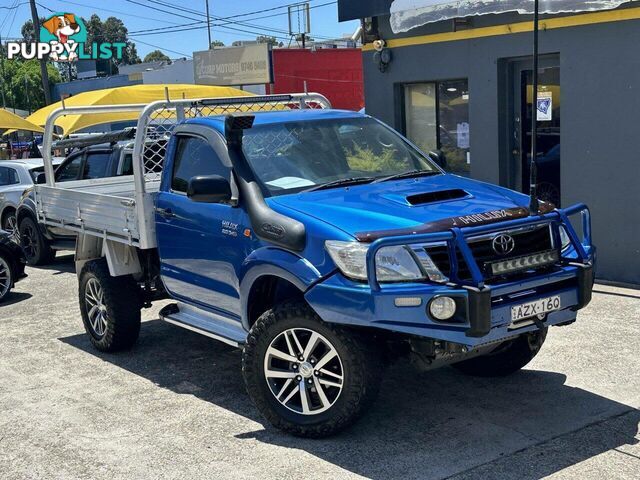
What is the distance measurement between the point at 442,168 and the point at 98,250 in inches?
130

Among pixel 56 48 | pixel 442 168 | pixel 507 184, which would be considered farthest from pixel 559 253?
pixel 56 48

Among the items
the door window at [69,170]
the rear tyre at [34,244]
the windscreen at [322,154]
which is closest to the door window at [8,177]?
the rear tyre at [34,244]

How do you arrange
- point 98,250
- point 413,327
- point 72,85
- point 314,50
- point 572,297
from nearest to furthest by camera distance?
point 413,327, point 572,297, point 98,250, point 314,50, point 72,85

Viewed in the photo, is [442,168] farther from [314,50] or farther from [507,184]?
[314,50]

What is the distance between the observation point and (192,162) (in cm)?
663

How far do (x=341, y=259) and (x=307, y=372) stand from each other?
0.76m

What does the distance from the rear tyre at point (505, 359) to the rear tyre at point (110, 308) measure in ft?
9.42

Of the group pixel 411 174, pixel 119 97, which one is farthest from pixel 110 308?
pixel 119 97

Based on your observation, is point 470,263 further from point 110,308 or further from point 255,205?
point 110,308

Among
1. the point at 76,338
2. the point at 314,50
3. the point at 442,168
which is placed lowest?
the point at 76,338

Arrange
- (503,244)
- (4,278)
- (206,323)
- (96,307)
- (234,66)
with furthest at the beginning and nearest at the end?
1. (234,66)
2. (4,278)
3. (96,307)
4. (206,323)
5. (503,244)

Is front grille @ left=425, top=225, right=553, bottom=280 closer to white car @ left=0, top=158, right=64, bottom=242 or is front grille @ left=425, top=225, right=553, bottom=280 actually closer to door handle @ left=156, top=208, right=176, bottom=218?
door handle @ left=156, top=208, right=176, bottom=218

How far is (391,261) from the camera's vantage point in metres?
4.94

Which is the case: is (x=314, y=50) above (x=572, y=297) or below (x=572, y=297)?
above
